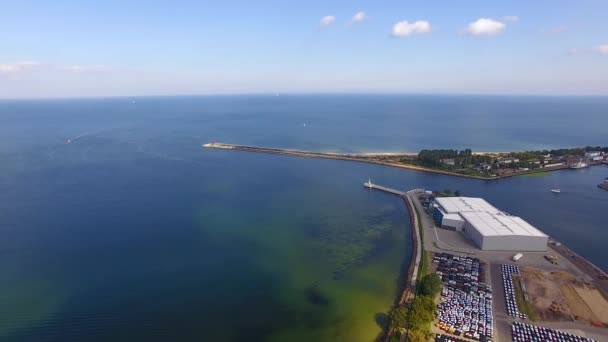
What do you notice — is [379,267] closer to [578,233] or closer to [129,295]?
[129,295]

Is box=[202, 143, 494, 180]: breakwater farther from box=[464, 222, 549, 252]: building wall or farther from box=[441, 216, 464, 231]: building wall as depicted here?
box=[464, 222, 549, 252]: building wall

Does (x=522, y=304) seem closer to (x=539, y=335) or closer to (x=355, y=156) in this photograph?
(x=539, y=335)

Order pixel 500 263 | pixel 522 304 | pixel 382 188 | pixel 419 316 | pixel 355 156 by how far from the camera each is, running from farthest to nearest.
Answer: pixel 355 156 < pixel 382 188 < pixel 500 263 < pixel 522 304 < pixel 419 316

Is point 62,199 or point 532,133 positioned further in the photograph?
point 532,133

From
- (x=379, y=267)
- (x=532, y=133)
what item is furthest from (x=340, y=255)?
(x=532, y=133)

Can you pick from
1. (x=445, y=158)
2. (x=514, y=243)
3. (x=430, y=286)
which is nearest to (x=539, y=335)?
(x=430, y=286)

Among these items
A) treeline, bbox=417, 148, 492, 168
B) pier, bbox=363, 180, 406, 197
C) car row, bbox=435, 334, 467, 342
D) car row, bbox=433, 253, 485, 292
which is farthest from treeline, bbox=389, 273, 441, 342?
treeline, bbox=417, 148, 492, 168

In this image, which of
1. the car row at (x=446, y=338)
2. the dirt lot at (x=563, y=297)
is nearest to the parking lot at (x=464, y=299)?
the car row at (x=446, y=338)
